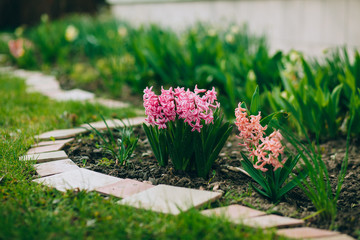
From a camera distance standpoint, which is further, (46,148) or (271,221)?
(46,148)

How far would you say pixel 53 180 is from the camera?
223cm

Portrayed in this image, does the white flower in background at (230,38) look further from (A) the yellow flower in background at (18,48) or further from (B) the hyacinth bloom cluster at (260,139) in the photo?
(A) the yellow flower in background at (18,48)

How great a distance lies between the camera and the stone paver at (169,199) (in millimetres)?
1895

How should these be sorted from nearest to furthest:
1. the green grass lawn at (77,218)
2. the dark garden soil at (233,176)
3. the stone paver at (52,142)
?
the green grass lawn at (77,218) → the dark garden soil at (233,176) → the stone paver at (52,142)

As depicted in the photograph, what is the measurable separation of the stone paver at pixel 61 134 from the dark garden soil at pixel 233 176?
114mm

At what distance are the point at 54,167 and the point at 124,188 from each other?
0.56m

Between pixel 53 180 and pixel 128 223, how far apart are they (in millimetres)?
681

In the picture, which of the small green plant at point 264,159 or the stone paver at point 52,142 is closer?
the small green plant at point 264,159

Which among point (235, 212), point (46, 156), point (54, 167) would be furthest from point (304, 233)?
point (46, 156)

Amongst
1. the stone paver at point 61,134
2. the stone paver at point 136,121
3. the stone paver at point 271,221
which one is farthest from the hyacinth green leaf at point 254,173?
the stone paver at point 61,134

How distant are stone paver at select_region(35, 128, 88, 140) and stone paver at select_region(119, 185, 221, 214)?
3.86 feet

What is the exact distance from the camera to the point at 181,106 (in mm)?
2172

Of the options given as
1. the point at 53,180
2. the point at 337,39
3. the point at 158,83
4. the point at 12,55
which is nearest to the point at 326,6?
the point at 337,39

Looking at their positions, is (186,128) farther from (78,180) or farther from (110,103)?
(110,103)
